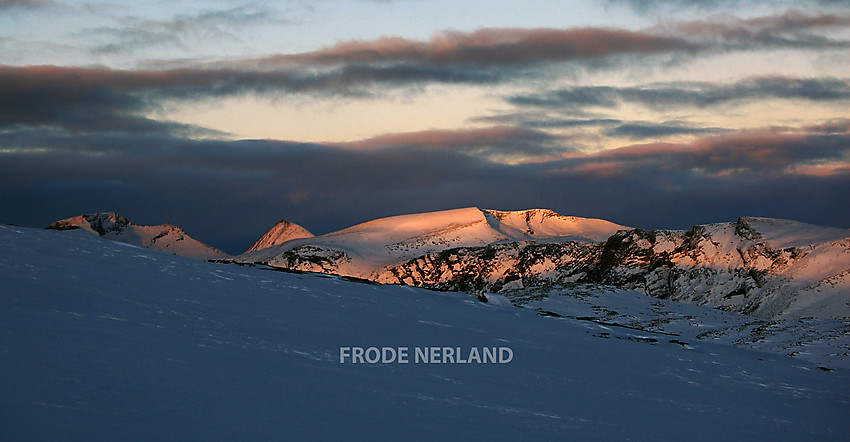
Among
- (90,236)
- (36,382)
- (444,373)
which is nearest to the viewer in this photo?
(36,382)

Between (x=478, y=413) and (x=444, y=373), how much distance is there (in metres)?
2.37

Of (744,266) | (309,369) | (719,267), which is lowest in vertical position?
(309,369)

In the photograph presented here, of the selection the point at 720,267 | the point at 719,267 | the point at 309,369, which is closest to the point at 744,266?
the point at 720,267

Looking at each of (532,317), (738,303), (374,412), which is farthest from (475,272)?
(374,412)

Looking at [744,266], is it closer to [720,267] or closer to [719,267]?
[720,267]

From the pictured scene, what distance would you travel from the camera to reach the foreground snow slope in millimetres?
10164

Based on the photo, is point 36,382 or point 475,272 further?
point 475,272

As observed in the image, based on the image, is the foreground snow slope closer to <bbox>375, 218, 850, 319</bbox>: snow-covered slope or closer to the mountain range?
the mountain range

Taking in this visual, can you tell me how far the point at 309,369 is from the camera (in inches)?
520

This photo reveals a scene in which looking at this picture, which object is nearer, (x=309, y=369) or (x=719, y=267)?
(x=309, y=369)

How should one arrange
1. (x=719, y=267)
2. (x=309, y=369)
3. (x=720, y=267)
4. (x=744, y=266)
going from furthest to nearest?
(x=719, y=267), (x=720, y=267), (x=744, y=266), (x=309, y=369)

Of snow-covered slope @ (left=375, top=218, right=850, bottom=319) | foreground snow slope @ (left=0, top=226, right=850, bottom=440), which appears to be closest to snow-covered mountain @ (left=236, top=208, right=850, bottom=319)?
snow-covered slope @ (left=375, top=218, right=850, bottom=319)

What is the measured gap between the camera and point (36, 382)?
10031 mm

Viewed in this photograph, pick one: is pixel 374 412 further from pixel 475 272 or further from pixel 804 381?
pixel 475 272
